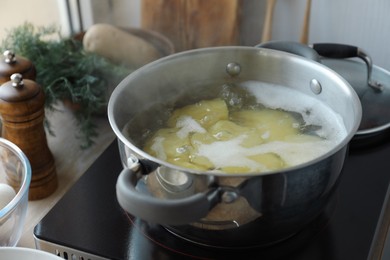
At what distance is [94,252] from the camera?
1.91ft

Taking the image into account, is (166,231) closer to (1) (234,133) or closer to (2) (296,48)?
(1) (234,133)

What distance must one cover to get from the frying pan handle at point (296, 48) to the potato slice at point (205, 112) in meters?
0.10

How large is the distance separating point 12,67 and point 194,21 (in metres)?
0.38

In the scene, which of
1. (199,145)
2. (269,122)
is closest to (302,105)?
(269,122)

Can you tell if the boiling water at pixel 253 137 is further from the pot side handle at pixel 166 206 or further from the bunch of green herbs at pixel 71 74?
the bunch of green herbs at pixel 71 74

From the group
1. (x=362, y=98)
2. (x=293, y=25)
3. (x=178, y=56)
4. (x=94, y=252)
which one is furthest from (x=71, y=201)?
(x=293, y=25)

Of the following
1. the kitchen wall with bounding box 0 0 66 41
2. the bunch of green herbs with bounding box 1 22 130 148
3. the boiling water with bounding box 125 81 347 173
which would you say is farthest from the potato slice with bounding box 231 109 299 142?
the kitchen wall with bounding box 0 0 66 41

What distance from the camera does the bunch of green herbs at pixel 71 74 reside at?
0.86 metres

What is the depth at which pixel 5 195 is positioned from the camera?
0.67m

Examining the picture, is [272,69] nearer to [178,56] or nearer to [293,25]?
[178,56]

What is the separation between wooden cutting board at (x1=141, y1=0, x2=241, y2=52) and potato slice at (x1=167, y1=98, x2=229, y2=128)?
328 millimetres

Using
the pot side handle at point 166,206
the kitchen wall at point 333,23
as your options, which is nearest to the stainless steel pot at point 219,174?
the pot side handle at point 166,206

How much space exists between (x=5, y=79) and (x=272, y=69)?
1.22 feet

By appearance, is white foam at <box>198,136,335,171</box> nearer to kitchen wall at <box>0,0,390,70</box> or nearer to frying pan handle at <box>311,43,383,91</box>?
frying pan handle at <box>311,43,383,91</box>
